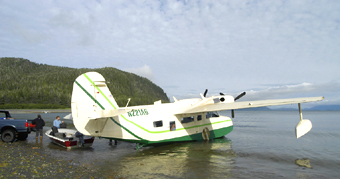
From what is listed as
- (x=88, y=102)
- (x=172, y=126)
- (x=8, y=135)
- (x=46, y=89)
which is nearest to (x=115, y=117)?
(x=88, y=102)

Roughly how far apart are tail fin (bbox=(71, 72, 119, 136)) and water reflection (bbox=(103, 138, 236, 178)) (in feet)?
8.25

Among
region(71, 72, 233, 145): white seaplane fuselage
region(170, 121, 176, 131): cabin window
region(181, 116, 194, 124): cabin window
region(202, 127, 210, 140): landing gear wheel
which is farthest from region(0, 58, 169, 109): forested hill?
region(170, 121, 176, 131): cabin window

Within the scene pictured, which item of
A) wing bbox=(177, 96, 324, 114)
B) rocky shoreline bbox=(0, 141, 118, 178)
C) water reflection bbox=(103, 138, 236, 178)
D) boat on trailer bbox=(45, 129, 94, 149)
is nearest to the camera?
rocky shoreline bbox=(0, 141, 118, 178)

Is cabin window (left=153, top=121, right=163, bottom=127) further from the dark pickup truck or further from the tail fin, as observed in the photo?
the dark pickup truck

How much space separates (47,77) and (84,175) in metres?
167

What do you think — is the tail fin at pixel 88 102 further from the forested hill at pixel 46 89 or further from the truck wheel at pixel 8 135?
the forested hill at pixel 46 89

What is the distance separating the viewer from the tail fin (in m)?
10.1

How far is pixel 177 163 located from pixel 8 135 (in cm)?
1094

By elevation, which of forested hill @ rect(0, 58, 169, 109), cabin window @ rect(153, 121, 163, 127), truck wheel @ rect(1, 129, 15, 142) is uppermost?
forested hill @ rect(0, 58, 169, 109)

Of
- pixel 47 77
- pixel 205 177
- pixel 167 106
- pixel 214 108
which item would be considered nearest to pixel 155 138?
pixel 167 106

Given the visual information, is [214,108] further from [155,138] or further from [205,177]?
[205,177]

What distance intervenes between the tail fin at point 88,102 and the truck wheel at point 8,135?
18.1 ft

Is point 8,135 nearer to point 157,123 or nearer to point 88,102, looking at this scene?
point 88,102

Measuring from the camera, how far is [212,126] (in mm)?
14695
